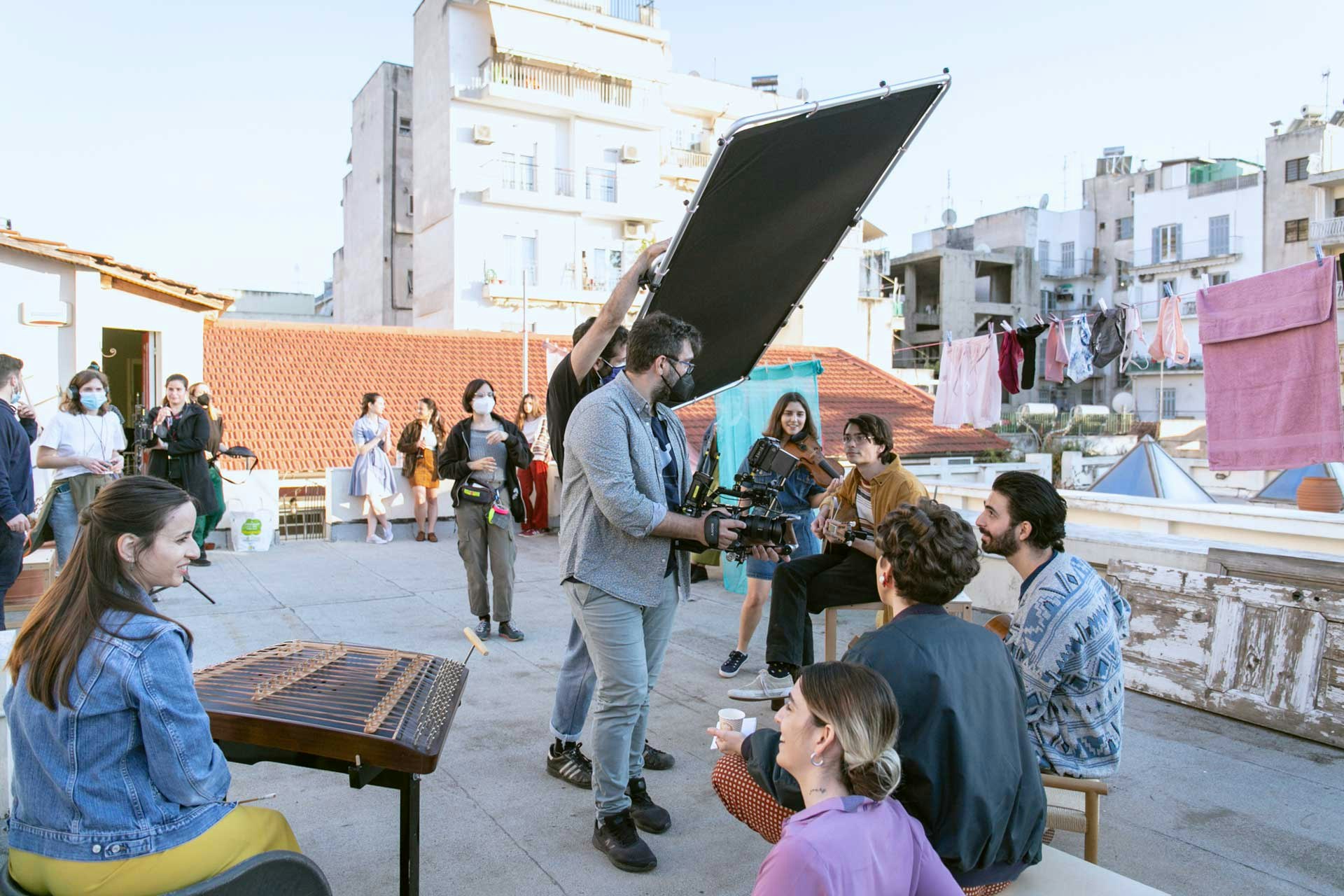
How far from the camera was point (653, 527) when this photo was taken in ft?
10.5

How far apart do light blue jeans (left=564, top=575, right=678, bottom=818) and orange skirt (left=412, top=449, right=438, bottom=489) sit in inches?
339

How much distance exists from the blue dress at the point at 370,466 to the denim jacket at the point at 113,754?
9439mm

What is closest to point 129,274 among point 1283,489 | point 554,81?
point 1283,489

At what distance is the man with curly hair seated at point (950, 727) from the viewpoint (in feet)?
7.21

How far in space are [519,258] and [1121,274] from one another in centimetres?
3374

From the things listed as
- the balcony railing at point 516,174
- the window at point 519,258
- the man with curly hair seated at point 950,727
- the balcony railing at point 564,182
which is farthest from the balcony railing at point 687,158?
the man with curly hair seated at point 950,727

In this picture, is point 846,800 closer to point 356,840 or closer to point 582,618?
point 582,618

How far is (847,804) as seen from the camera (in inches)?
74.4

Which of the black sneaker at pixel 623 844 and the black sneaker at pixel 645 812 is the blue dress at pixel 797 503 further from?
the black sneaker at pixel 623 844

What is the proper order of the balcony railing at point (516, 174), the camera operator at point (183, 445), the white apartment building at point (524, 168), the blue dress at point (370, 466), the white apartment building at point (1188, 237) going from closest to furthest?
the camera operator at point (183, 445), the blue dress at point (370, 466), the white apartment building at point (524, 168), the balcony railing at point (516, 174), the white apartment building at point (1188, 237)

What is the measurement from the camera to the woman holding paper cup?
1.78m

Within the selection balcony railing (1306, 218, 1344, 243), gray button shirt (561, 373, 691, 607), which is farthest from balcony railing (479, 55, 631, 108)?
balcony railing (1306, 218, 1344, 243)

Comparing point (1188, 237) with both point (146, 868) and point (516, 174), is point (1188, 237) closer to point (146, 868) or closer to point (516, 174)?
point (516, 174)

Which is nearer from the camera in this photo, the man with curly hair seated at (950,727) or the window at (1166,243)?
the man with curly hair seated at (950,727)
